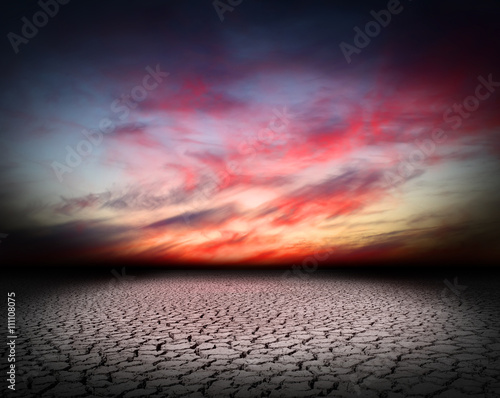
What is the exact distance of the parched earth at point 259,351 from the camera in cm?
313

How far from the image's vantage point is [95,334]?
5.21 metres

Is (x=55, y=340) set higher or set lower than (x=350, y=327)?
higher

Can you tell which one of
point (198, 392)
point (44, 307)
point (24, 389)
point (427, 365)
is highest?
point (44, 307)

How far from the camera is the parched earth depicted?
3.13m

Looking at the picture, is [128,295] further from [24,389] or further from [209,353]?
[24,389]

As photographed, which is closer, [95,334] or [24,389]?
[24,389]

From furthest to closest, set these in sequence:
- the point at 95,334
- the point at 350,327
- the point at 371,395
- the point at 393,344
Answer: the point at 350,327
the point at 95,334
the point at 393,344
the point at 371,395

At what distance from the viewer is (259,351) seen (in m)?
4.26

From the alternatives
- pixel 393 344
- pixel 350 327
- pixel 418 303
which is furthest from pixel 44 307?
pixel 418 303

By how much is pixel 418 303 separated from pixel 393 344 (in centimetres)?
402

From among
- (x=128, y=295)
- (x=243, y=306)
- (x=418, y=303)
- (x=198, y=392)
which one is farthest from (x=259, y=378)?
(x=128, y=295)

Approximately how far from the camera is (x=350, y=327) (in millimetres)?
5621

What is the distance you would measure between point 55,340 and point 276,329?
288 centimetres

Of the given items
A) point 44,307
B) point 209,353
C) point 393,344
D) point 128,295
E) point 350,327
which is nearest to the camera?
point 209,353
